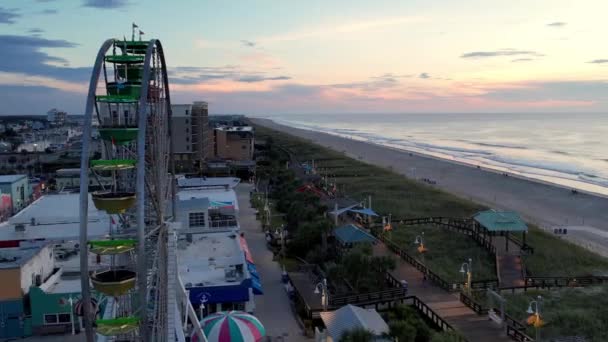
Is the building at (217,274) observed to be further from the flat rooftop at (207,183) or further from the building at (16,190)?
Result: the building at (16,190)

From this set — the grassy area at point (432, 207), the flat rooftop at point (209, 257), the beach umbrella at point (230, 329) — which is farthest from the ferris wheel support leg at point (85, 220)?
the grassy area at point (432, 207)

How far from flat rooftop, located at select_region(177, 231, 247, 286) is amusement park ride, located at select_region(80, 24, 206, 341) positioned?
6.83 meters

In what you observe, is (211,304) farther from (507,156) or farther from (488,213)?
(507,156)

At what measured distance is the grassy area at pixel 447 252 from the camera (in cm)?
2611

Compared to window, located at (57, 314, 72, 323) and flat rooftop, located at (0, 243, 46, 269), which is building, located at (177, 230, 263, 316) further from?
flat rooftop, located at (0, 243, 46, 269)

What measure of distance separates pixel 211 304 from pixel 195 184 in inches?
1019

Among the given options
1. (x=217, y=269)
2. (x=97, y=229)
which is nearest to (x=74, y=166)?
(x=97, y=229)

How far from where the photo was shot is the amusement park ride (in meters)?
11.0

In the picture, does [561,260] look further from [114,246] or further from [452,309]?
[114,246]

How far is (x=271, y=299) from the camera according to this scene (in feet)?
77.3

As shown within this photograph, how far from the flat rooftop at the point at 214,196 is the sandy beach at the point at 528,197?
22463mm

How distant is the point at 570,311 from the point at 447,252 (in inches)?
401

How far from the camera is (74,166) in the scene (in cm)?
7644

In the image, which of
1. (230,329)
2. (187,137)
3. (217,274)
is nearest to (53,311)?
(217,274)
